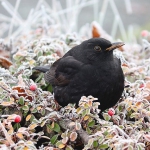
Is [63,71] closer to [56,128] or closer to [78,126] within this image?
[56,128]

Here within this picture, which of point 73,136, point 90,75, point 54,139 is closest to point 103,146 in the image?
point 73,136

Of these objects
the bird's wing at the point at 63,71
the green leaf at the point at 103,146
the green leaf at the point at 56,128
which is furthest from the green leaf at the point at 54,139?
the bird's wing at the point at 63,71

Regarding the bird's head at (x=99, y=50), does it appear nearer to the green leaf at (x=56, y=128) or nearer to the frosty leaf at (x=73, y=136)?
the green leaf at (x=56, y=128)

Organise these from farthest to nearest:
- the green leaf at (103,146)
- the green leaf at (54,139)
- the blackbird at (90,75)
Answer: the blackbird at (90,75) → the green leaf at (54,139) → the green leaf at (103,146)

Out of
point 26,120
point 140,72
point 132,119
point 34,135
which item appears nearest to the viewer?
point 34,135

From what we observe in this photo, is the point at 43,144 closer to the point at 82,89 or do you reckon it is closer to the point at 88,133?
the point at 88,133

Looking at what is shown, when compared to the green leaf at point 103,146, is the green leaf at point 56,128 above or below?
above

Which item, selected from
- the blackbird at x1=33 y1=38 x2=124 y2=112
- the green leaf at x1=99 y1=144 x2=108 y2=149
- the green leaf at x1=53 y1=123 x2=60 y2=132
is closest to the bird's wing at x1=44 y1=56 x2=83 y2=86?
the blackbird at x1=33 y1=38 x2=124 y2=112

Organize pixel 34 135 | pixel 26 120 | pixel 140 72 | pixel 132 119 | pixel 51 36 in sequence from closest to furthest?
pixel 34 135, pixel 26 120, pixel 132 119, pixel 140 72, pixel 51 36

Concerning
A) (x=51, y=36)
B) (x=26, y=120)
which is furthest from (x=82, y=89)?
(x=51, y=36)
